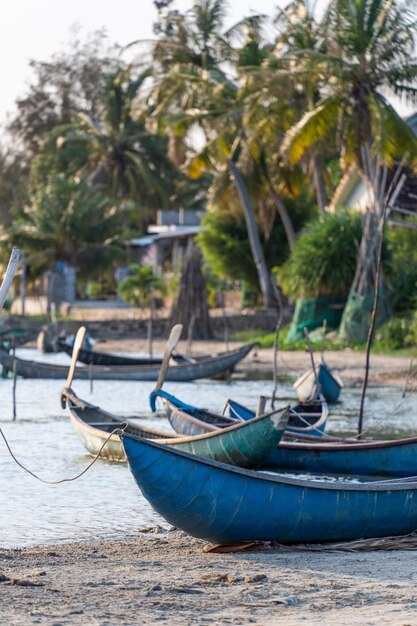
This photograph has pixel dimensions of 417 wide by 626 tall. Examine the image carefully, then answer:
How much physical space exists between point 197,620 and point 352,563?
2.14m

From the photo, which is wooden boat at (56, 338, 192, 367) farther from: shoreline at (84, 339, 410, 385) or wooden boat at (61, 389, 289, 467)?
wooden boat at (61, 389, 289, 467)

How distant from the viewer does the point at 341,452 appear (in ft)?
40.6

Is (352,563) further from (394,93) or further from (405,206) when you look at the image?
(405,206)

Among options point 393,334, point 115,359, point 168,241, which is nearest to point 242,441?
point 115,359

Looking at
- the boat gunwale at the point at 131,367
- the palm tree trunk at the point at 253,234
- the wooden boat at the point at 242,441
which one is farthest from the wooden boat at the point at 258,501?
the palm tree trunk at the point at 253,234

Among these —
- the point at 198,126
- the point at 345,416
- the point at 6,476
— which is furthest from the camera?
the point at 198,126

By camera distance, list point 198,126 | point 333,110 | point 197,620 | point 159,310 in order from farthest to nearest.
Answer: point 159,310
point 198,126
point 333,110
point 197,620

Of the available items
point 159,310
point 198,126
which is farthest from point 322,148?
point 159,310

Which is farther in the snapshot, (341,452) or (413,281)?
(413,281)

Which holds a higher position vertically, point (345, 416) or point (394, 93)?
point (394, 93)

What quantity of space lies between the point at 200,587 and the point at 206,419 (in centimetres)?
669

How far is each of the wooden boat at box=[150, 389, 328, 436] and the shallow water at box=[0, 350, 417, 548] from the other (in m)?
0.93

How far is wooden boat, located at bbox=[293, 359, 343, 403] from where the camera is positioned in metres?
19.9

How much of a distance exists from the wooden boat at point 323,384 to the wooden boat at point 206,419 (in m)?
4.08
